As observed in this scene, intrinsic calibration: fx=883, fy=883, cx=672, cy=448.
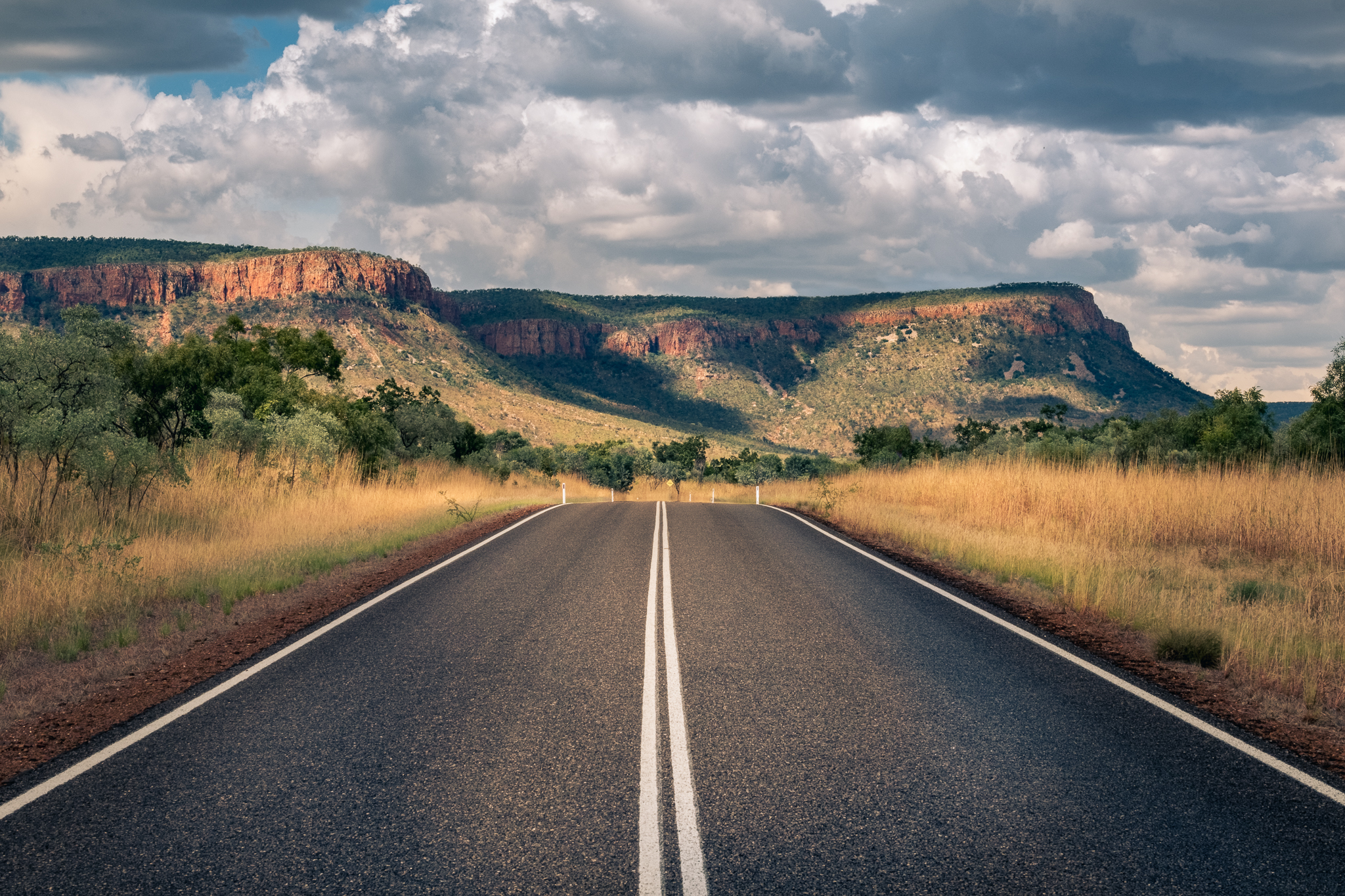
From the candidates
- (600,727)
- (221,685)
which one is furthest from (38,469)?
(600,727)

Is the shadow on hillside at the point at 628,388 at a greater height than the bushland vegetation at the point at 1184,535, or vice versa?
the shadow on hillside at the point at 628,388

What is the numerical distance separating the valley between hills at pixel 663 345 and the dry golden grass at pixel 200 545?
6123 cm

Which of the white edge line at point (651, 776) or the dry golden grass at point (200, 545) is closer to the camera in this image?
the white edge line at point (651, 776)

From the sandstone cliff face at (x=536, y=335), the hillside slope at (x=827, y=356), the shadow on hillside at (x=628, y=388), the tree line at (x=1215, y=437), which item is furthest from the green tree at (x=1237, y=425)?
the sandstone cliff face at (x=536, y=335)

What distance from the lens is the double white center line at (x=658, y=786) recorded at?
12.4ft

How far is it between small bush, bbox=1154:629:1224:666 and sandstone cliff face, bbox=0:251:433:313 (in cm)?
11111

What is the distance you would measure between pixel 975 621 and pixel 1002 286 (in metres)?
140

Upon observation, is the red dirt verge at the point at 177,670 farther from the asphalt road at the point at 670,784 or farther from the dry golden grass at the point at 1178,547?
the dry golden grass at the point at 1178,547

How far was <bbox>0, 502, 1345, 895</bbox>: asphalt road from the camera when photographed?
3.83 m

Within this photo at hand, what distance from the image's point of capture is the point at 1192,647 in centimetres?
780

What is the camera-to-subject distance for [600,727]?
18.7 feet

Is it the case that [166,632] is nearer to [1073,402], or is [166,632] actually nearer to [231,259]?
[1073,402]

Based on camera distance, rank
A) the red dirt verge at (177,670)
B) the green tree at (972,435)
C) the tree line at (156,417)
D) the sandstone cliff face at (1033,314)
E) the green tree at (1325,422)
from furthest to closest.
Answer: the sandstone cliff face at (1033,314) → the green tree at (972,435) → the green tree at (1325,422) → the tree line at (156,417) → the red dirt verge at (177,670)

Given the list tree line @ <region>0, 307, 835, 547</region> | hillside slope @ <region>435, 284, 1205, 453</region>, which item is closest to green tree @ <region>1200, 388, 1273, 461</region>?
tree line @ <region>0, 307, 835, 547</region>
